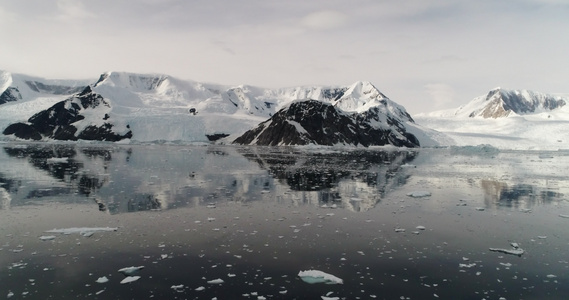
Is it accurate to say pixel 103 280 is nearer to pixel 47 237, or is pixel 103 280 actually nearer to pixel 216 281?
pixel 216 281

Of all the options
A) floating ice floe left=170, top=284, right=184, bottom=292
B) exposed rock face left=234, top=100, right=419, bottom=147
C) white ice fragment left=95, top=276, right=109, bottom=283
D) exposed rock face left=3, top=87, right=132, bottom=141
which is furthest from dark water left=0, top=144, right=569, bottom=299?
exposed rock face left=3, top=87, right=132, bottom=141

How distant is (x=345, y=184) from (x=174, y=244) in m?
19.0

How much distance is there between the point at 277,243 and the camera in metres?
14.5

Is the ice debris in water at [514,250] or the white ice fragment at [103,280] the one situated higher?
the white ice fragment at [103,280]

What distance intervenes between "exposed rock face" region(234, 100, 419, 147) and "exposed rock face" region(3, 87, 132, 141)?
55.0 metres

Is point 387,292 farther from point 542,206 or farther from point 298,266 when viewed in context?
point 542,206

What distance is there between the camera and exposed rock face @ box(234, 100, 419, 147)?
141 meters

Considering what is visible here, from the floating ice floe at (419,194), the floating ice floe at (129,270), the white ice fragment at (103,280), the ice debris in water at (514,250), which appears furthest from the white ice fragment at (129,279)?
the floating ice floe at (419,194)

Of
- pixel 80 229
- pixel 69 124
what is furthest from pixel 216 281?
pixel 69 124

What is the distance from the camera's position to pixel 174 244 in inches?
559

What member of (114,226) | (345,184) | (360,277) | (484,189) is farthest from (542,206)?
(114,226)

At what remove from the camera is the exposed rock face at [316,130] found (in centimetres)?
14125

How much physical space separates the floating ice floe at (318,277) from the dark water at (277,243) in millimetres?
273

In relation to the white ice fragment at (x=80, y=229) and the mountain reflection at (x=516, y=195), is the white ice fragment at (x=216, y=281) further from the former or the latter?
the mountain reflection at (x=516, y=195)
